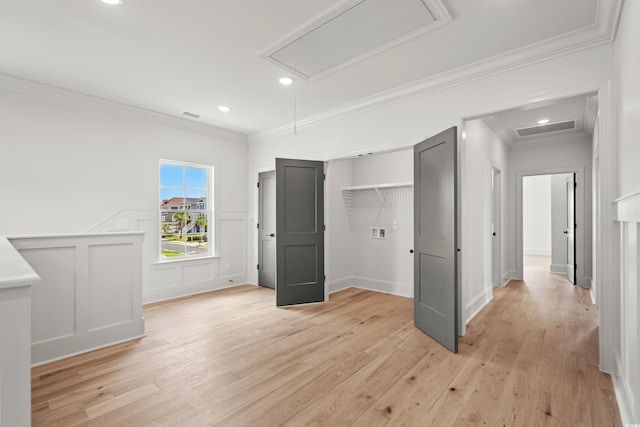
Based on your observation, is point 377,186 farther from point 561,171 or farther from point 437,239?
point 561,171

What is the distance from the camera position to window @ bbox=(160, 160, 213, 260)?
192 inches

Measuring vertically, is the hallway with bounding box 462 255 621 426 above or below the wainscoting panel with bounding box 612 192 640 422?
below

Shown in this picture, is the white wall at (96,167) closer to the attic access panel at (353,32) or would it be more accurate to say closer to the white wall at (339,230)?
the white wall at (339,230)

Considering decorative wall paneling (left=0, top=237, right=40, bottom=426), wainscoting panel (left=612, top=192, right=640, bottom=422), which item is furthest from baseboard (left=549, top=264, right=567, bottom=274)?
decorative wall paneling (left=0, top=237, right=40, bottom=426)

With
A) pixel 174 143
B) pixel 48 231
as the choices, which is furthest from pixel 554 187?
pixel 48 231

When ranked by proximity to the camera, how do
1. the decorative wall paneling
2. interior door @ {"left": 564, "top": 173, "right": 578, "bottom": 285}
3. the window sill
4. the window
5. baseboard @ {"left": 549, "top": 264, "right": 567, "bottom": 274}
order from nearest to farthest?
the decorative wall paneling, the window sill, the window, interior door @ {"left": 564, "top": 173, "right": 578, "bottom": 285}, baseboard @ {"left": 549, "top": 264, "right": 567, "bottom": 274}

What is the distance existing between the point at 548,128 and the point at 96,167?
7.04 m

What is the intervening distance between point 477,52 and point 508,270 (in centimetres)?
486

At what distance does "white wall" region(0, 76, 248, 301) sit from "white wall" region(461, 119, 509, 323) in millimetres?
3890

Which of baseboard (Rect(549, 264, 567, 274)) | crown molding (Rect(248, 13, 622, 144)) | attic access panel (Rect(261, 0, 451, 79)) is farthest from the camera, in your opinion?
baseboard (Rect(549, 264, 567, 274))

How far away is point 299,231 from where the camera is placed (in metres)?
4.55

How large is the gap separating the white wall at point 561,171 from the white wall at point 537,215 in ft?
15.9

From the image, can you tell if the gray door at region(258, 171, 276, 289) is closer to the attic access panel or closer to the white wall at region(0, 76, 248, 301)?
the white wall at region(0, 76, 248, 301)

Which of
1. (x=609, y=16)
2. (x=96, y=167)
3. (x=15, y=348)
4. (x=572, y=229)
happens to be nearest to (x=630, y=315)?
(x=609, y=16)
